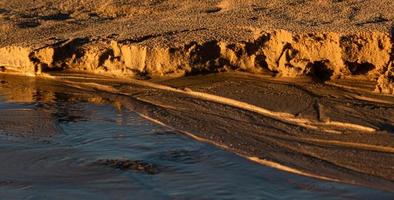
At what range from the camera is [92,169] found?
226 inches

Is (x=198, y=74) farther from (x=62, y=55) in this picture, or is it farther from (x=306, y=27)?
(x=62, y=55)

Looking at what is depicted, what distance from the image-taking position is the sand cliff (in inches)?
279

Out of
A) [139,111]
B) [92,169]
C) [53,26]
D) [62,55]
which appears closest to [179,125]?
[139,111]

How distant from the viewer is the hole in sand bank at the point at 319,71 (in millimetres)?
7223

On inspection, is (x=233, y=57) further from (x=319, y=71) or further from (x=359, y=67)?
(x=359, y=67)

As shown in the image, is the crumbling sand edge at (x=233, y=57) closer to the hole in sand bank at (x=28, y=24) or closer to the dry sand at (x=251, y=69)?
the dry sand at (x=251, y=69)

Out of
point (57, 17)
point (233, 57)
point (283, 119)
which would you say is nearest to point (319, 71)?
point (233, 57)

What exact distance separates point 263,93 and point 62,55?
8.21 ft

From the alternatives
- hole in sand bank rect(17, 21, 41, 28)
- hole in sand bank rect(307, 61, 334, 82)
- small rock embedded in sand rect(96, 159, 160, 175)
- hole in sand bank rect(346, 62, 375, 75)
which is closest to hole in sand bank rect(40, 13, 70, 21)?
hole in sand bank rect(17, 21, 41, 28)

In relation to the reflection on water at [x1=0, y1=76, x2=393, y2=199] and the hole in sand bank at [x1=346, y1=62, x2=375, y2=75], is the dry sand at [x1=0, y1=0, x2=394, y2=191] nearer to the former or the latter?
the hole in sand bank at [x1=346, y1=62, x2=375, y2=75]

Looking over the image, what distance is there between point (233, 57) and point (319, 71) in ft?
2.76

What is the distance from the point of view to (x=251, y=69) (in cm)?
765

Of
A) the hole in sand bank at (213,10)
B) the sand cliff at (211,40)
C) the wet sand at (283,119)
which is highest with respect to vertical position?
the hole in sand bank at (213,10)

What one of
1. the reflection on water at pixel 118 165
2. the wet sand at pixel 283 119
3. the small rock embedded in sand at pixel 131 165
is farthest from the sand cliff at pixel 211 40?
the small rock embedded in sand at pixel 131 165
